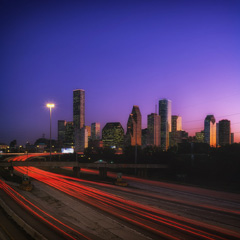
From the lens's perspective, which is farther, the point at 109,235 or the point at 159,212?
the point at 159,212

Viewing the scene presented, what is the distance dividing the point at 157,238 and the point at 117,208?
10021mm

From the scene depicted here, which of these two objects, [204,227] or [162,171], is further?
[162,171]

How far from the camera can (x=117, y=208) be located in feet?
87.7

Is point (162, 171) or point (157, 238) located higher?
point (157, 238)

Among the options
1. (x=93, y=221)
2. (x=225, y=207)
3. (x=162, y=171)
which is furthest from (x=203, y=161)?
(x=93, y=221)

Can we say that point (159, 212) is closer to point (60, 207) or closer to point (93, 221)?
point (93, 221)

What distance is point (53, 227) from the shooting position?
19.2m

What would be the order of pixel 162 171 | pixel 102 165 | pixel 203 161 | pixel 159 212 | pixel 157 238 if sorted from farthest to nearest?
pixel 162 171
pixel 203 161
pixel 102 165
pixel 159 212
pixel 157 238

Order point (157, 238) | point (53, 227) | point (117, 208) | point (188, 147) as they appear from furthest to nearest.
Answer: point (188, 147) → point (117, 208) → point (53, 227) → point (157, 238)

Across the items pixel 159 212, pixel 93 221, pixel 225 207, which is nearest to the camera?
Answer: pixel 93 221

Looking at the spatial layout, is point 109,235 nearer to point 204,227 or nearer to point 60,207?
point 204,227

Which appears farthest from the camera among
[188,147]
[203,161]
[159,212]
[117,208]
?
[188,147]

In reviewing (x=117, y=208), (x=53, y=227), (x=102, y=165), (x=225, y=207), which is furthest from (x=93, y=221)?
(x=102, y=165)

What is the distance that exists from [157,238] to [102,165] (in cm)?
5502
